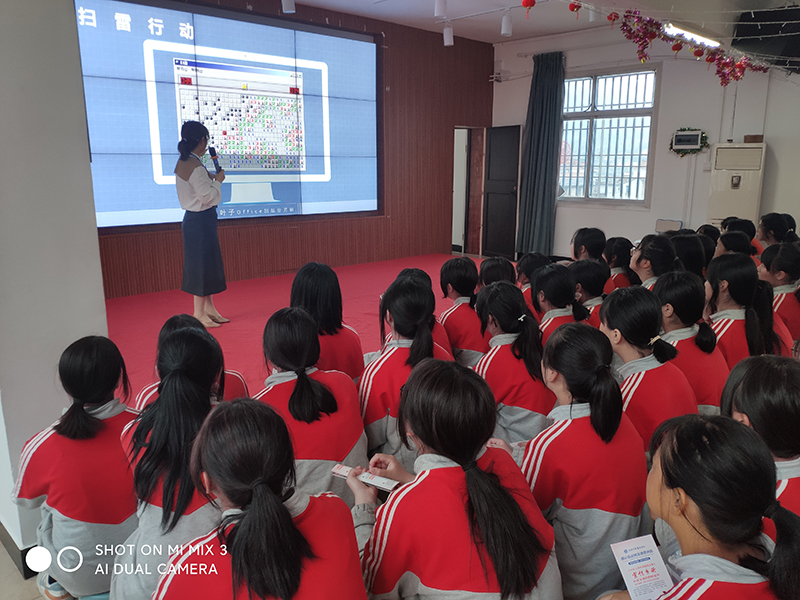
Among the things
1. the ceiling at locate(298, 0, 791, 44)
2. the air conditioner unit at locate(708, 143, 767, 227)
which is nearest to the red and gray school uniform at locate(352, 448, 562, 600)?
the ceiling at locate(298, 0, 791, 44)

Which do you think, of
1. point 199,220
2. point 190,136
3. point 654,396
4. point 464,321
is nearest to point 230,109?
point 190,136

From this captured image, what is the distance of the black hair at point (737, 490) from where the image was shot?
854 millimetres

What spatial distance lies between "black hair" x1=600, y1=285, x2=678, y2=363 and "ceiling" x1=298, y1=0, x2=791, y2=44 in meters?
2.74

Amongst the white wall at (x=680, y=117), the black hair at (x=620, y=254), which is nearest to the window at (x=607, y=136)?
the white wall at (x=680, y=117)

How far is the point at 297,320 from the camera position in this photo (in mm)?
1604

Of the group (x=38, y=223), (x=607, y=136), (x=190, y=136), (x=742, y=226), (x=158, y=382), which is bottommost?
(x=158, y=382)

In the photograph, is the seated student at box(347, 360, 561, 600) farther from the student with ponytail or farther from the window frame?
the window frame

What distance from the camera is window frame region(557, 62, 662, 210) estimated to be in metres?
7.00

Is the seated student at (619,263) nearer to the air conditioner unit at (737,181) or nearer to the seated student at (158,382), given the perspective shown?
the seated student at (158,382)

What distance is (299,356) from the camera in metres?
1.60

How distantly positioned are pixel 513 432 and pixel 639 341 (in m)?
0.54

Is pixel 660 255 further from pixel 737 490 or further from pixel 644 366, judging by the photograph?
pixel 737 490

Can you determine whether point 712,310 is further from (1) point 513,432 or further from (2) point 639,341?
(1) point 513,432

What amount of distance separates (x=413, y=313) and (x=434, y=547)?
3.42 feet
